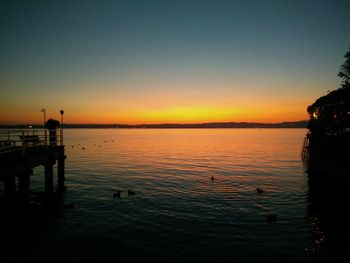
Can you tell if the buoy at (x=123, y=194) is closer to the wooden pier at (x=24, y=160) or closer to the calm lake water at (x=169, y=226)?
the calm lake water at (x=169, y=226)

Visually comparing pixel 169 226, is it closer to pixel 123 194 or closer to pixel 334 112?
pixel 123 194

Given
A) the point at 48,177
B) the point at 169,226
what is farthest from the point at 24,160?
the point at 169,226

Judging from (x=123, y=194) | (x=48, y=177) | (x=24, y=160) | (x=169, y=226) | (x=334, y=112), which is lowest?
(x=123, y=194)

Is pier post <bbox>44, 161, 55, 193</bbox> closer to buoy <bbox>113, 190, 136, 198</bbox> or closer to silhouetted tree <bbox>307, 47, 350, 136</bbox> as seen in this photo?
buoy <bbox>113, 190, 136, 198</bbox>

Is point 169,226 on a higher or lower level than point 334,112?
lower

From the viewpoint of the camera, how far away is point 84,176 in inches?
1272

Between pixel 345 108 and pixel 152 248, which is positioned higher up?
pixel 345 108

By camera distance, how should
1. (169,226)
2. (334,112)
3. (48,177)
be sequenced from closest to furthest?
(169,226)
(48,177)
(334,112)

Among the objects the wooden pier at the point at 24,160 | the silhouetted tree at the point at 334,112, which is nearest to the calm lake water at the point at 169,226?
the wooden pier at the point at 24,160

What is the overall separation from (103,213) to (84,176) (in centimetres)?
1589

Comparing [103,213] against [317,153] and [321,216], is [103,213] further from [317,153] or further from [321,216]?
[317,153]

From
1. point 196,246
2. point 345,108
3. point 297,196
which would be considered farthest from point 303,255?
point 345,108

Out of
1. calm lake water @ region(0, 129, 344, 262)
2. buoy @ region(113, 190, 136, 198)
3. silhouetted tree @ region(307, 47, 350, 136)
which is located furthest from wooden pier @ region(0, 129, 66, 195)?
silhouetted tree @ region(307, 47, 350, 136)

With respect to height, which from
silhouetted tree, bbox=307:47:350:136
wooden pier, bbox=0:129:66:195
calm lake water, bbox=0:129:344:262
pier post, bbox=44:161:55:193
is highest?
silhouetted tree, bbox=307:47:350:136
